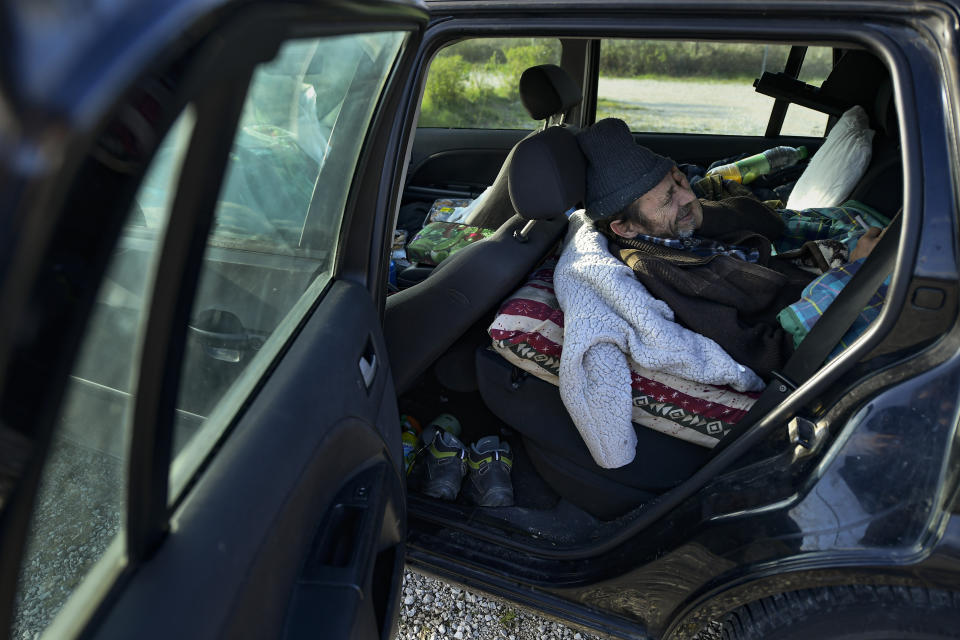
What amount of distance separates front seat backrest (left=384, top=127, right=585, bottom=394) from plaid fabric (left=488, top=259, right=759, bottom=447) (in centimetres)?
11

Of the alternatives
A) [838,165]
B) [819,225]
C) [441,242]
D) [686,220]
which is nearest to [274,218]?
[686,220]

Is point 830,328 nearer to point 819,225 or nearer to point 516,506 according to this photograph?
point 516,506

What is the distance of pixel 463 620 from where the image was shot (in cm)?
178

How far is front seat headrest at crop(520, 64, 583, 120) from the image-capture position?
105 inches

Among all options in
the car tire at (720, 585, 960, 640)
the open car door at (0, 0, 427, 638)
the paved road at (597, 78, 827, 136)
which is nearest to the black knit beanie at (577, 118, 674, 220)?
the open car door at (0, 0, 427, 638)

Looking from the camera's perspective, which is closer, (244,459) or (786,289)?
(244,459)

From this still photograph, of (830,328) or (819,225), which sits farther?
(819,225)

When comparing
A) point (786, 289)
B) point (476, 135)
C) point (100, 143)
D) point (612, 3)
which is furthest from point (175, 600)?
point (476, 135)

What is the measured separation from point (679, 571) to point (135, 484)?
101 centimetres

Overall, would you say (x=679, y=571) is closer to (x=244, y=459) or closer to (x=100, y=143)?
(x=244, y=459)

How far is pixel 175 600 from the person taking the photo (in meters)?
0.67

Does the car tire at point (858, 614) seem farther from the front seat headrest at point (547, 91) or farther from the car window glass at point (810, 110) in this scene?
the car window glass at point (810, 110)

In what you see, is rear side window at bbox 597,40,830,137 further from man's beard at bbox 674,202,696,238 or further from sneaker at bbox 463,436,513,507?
sneaker at bbox 463,436,513,507

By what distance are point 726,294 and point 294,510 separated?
1.15 metres
